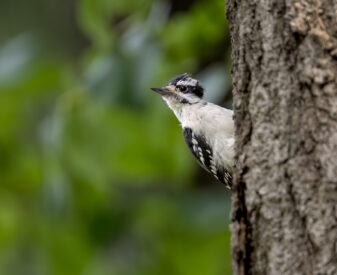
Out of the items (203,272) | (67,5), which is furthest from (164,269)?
(67,5)

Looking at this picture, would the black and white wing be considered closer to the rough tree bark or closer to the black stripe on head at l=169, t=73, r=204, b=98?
the black stripe on head at l=169, t=73, r=204, b=98

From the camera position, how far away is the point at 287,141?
2863 millimetres

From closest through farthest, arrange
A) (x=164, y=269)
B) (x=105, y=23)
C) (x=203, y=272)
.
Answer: (x=105, y=23)
(x=203, y=272)
(x=164, y=269)

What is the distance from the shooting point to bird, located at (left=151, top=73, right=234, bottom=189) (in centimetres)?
462

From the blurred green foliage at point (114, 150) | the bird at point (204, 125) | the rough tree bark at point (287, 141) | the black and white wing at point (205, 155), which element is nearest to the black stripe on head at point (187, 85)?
the bird at point (204, 125)

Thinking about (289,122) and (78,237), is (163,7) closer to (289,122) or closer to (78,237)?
(78,237)

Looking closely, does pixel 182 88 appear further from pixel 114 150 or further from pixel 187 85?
pixel 114 150

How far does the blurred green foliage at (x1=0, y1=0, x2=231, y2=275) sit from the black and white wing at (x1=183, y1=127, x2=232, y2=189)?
407mm

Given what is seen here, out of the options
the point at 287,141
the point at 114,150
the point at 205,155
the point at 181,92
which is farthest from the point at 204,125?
the point at 287,141

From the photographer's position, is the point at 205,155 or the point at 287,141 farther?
the point at 205,155

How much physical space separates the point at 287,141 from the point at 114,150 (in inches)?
128

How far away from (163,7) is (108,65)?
0.91m

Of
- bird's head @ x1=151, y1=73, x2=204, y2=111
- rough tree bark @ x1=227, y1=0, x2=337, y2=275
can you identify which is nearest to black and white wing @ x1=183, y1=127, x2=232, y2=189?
bird's head @ x1=151, y1=73, x2=204, y2=111

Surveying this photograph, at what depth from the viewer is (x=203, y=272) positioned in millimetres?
6531
